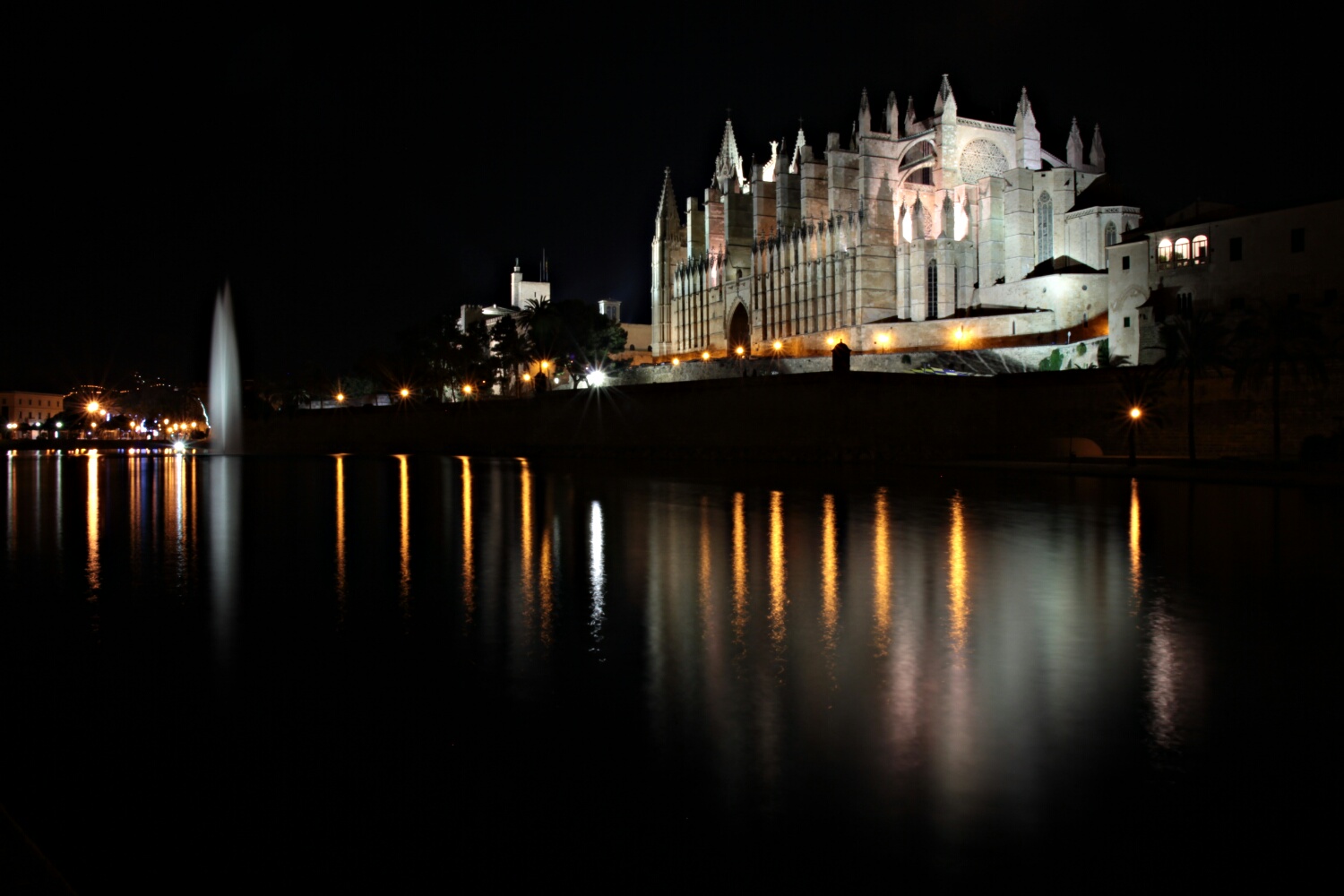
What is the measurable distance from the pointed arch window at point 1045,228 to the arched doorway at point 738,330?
23.0 metres

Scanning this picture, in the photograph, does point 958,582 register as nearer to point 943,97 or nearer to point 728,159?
point 943,97

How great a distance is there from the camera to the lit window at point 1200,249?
42.1m

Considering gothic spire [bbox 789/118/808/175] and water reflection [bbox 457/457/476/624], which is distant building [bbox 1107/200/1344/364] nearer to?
water reflection [bbox 457/457/476/624]

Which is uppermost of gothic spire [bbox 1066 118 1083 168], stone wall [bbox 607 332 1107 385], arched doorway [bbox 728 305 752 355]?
gothic spire [bbox 1066 118 1083 168]

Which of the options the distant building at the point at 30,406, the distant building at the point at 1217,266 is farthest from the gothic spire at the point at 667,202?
the distant building at the point at 30,406

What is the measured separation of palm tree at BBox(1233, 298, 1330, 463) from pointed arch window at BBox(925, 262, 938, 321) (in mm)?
25476

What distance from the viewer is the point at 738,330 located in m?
77.8

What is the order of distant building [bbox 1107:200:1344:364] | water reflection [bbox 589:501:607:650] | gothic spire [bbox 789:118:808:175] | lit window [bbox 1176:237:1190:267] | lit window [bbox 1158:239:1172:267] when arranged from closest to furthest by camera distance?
water reflection [bbox 589:501:607:650] → distant building [bbox 1107:200:1344:364] → lit window [bbox 1176:237:1190:267] → lit window [bbox 1158:239:1172:267] → gothic spire [bbox 789:118:808:175]

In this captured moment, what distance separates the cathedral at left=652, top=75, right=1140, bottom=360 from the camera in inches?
2178

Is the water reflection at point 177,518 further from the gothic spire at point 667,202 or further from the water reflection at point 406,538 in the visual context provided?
the gothic spire at point 667,202

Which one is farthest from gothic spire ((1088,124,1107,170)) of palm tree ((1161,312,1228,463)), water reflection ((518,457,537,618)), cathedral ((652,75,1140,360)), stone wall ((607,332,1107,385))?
water reflection ((518,457,537,618))

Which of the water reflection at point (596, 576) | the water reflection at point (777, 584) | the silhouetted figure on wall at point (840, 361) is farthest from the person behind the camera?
the silhouetted figure on wall at point (840, 361)

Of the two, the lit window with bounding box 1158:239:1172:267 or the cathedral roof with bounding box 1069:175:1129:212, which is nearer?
the lit window with bounding box 1158:239:1172:267

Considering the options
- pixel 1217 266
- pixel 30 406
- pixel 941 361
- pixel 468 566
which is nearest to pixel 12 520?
pixel 468 566
